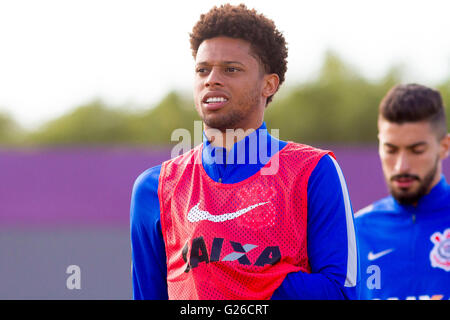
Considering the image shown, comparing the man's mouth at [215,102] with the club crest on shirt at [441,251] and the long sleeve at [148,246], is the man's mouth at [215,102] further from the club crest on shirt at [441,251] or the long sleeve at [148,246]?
the club crest on shirt at [441,251]

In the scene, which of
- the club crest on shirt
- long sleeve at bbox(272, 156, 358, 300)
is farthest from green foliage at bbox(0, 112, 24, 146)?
long sleeve at bbox(272, 156, 358, 300)

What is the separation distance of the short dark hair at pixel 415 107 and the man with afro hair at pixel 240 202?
4.45ft

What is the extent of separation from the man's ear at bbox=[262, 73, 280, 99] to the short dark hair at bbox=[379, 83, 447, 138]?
140 centimetres

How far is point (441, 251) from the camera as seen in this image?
146 inches

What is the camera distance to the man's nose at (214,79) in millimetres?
2525

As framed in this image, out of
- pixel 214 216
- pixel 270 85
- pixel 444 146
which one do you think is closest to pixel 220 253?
pixel 214 216

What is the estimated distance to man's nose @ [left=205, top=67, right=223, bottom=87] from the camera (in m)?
2.53

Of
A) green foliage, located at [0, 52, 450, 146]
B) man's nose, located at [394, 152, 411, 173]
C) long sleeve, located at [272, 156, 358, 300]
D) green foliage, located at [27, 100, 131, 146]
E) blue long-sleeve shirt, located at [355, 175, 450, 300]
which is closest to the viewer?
long sleeve, located at [272, 156, 358, 300]

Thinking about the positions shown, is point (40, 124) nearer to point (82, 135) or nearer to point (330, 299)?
point (82, 135)

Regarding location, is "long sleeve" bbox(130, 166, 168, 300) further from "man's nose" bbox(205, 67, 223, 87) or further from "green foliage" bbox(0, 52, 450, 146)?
"green foliage" bbox(0, 52, 450, 146)

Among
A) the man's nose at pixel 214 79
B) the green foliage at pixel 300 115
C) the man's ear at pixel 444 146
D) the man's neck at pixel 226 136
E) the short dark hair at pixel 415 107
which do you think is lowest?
the man's neck at pixel 226 136

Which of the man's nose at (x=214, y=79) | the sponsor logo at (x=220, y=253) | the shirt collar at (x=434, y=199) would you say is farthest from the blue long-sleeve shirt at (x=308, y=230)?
the shirt collar at (x=434, y=199)

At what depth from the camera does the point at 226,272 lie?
7.86 ft
